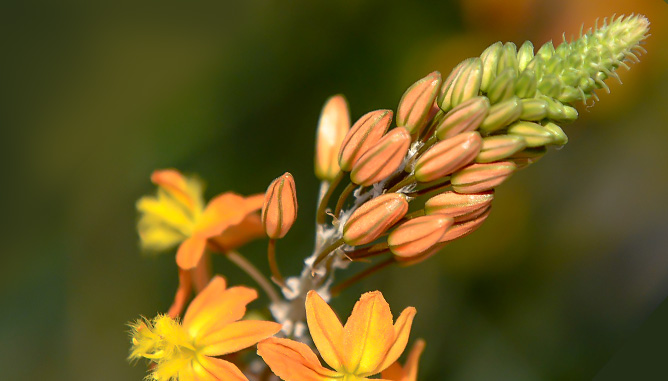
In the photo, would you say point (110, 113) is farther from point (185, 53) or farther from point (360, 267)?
point (360, 267)

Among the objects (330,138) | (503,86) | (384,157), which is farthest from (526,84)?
(330,138)

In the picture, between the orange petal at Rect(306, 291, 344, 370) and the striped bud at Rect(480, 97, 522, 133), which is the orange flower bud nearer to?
the orange petal at Rect(306, 291, 344, 370)

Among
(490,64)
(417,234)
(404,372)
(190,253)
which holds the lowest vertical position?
(404,372)

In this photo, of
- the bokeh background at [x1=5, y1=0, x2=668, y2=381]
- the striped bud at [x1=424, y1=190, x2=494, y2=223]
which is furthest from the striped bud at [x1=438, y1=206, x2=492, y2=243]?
the bokeh background at [x1=5, y1=0, x2=668, y2=381]

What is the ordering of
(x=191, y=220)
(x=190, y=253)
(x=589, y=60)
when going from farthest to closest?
(x=191, y=220)
(x=190, y=253)
(x=589, y=60)

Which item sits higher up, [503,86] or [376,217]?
[503,86]

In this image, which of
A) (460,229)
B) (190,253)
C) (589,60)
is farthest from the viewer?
(190,253)

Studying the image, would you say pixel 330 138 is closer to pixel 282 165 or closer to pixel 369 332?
pixel 369 332
